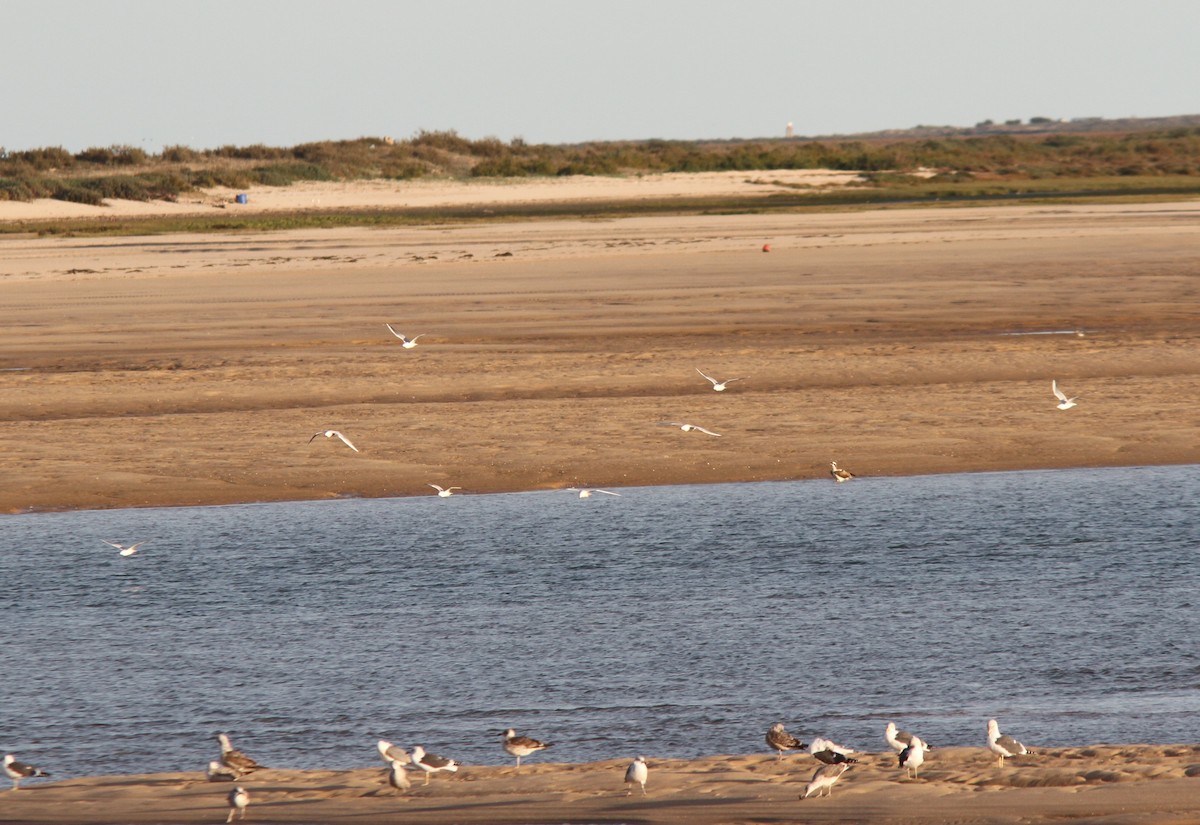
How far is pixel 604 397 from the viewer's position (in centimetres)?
1977

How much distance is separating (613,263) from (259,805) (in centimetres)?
2757

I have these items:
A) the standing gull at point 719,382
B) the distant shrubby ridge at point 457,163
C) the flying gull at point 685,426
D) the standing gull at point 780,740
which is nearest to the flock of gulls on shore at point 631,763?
the standing gull at point 780,740

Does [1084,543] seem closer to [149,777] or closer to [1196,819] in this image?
[1196,819]

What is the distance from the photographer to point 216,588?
12781 mm

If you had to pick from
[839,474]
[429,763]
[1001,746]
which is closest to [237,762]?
[429,763]

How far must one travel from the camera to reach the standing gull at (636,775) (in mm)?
7742

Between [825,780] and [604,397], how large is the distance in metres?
12.4

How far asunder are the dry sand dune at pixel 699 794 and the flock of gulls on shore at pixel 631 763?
0.18ft

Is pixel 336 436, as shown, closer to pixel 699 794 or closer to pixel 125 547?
pixel 125 547

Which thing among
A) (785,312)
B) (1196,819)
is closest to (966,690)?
(1196,819)

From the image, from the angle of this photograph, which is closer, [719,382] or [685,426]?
[685,426]

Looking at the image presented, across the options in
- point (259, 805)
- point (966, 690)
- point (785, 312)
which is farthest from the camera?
point (785, 312)

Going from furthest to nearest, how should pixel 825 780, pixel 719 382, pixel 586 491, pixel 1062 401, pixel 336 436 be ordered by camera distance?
pixel 719 382 → pixel 1062 401 → pixel 336 436 → pixel 586 491 → pixel 825 780

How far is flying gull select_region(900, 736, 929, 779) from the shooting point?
7.72 metres
